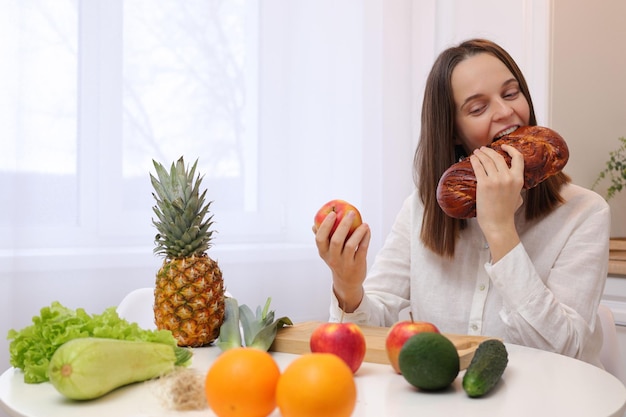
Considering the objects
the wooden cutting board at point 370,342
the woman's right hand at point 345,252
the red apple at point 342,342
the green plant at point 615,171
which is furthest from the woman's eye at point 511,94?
the green plant at point 615,171

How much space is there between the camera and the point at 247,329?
1348 millimetres

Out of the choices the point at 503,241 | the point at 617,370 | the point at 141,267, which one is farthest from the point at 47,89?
the point at 617,370

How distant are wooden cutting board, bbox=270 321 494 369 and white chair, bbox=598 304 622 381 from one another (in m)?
0.55

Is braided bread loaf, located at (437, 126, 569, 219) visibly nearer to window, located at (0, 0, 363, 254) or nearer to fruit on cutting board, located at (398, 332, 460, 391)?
fruit on cutting board, located at (398, 332, 460, 391)

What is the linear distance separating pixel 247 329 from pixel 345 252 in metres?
0.30

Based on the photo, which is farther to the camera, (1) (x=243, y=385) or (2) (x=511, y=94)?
(2) (x=511, y=94)

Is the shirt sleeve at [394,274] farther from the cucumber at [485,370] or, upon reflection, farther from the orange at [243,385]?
the orange at [243,385]

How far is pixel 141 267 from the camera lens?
7.22 feet

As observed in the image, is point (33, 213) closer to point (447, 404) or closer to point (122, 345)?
point (122, 345)

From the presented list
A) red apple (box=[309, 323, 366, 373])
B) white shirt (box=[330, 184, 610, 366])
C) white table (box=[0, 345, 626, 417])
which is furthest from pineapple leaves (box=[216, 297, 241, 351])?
white shirt (box=[330, 184, 610, 366])

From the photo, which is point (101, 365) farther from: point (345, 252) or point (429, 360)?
point (345, 252)

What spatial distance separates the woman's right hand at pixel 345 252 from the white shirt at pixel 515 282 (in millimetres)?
66

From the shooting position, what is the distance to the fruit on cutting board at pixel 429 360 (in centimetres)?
96

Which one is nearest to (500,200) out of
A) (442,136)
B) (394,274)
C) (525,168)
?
(525,168)
